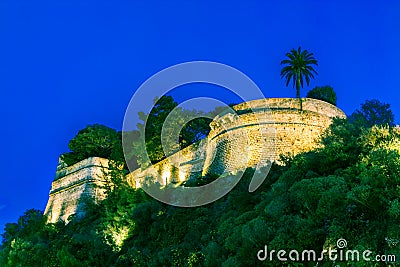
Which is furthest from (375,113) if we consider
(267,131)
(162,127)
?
(162,127)

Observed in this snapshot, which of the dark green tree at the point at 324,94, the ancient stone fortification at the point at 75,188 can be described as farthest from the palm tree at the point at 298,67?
the ancient stone fortification at the point at 75,188

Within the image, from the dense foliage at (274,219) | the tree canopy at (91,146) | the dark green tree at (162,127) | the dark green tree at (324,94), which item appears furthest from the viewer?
the tree canopy at (91,146)

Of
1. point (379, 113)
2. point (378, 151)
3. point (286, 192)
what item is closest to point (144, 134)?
point (379, 113)

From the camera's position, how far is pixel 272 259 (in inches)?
527

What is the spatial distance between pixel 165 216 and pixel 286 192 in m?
8.48

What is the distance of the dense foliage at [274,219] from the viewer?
12352 mm

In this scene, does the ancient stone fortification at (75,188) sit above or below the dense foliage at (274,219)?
above

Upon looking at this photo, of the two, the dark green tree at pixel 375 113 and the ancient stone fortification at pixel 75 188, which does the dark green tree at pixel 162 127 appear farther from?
the dark green tree at pixel 375 113

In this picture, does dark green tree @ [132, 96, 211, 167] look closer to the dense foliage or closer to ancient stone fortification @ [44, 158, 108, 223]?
ancient stone fortification @ [44, 158, 108, 223]

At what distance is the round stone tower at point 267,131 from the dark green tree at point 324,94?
3.54 m

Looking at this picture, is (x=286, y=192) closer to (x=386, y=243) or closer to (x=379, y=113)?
(x=386, y=243)

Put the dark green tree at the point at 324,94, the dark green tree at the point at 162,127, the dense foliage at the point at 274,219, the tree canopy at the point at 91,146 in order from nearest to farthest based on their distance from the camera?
the dense foliage at the point at 274,219 → the dark green tree at the point at 324,94 → the dark green tree at the point at 162,127 → the tree canopy at the point at 91,146

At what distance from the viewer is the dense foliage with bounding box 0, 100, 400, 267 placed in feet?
40.5

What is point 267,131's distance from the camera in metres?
24.5
